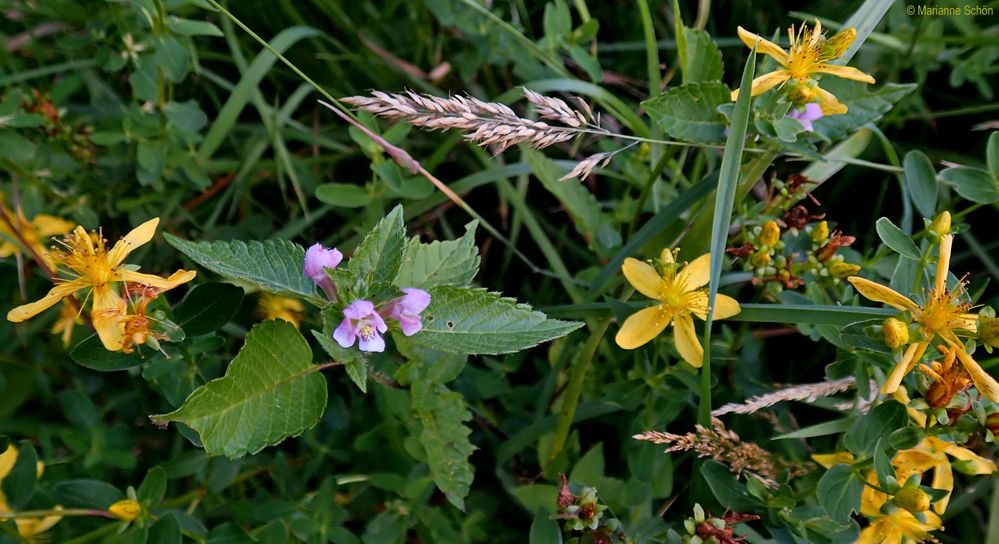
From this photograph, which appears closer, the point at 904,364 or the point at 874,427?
the point at 904,364

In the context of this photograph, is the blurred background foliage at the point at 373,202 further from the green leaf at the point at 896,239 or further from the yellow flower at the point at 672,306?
the green leaf at the point at 896,239

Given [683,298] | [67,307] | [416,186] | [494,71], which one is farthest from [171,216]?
[683,298]

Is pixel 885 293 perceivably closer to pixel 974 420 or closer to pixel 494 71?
pixel 974 420

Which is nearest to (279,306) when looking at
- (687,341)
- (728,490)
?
(687,341)

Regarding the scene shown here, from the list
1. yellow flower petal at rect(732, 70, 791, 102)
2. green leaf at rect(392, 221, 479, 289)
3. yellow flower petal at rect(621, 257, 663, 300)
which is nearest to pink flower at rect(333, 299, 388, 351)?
green leaf at rect(392, 221, 479, 289)

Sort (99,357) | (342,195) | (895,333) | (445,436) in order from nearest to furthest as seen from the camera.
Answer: (895,333), (99,357), (445,436), (342,195)

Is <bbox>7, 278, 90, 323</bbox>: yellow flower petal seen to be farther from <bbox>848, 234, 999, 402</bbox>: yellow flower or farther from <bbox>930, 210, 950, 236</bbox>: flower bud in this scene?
<bbox>930, 210, 950, 236</bbox>: flower bud

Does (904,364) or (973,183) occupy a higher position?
(973,183)

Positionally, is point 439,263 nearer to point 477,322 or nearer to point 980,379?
point 477,322
